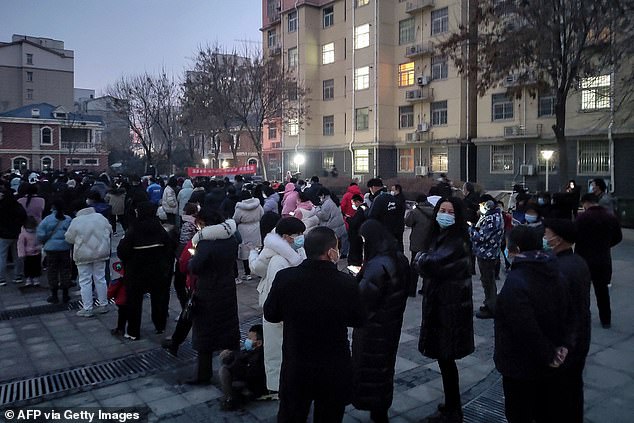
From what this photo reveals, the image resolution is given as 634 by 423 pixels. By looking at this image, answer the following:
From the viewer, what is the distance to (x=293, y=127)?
4022 centimetres

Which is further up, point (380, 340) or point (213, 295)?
point (213, 295)

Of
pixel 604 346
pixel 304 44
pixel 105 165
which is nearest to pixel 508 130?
pixel 304 44

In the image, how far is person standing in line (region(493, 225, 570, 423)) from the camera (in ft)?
10.5

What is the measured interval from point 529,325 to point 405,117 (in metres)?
33.1

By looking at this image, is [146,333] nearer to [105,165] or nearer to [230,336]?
[230,336]

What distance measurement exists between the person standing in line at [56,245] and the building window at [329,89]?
3197 cm

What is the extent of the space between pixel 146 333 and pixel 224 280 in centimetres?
257

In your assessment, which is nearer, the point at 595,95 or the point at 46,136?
the point at 595,95

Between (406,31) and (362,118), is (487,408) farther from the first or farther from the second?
(406,31)

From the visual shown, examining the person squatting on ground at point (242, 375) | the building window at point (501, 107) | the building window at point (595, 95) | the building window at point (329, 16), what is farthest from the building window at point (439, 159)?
the person squatting on ground at point (242, 375)

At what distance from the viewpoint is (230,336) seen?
5.24m

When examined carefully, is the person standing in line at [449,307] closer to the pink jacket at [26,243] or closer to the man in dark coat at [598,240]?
the man in dark coat at [598,240]

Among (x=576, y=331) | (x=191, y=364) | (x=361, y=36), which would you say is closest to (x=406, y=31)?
(x=361, y=36)

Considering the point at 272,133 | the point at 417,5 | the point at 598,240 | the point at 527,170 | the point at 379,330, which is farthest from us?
the point at 272,133
